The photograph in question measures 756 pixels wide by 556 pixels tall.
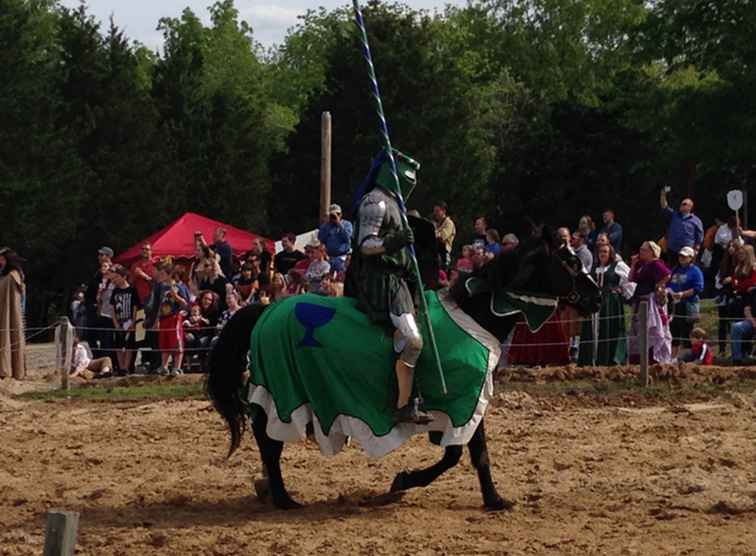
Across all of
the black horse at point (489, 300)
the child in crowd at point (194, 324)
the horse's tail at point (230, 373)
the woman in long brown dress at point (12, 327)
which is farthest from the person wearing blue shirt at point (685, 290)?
the woman in long brown dress at point (12, 327)

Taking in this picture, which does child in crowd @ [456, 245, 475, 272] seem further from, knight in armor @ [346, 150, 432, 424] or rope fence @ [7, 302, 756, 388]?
knight in armor @ [346, 150, 432, 424]

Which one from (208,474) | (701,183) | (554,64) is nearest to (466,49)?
(554,64)

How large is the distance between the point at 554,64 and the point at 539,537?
6665 cm

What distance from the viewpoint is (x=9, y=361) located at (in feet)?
65.0

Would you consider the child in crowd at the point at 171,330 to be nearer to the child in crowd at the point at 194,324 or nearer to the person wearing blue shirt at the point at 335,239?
the child in crowd at the point at 194,324

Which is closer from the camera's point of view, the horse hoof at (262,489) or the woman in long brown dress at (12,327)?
the horse hoof at (262,489)

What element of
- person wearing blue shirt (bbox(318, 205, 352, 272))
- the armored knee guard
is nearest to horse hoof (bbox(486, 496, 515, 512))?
the armored knee guard

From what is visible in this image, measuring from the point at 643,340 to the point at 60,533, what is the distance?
1117 centimetres

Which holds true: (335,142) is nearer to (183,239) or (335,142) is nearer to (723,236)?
(183,239)

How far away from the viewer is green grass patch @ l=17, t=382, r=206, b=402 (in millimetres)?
17453

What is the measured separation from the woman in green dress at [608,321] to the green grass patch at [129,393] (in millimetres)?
4619

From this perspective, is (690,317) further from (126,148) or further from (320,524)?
(126,148)

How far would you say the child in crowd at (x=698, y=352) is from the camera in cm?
1756

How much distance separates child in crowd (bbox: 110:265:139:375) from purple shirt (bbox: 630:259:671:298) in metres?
6.64
